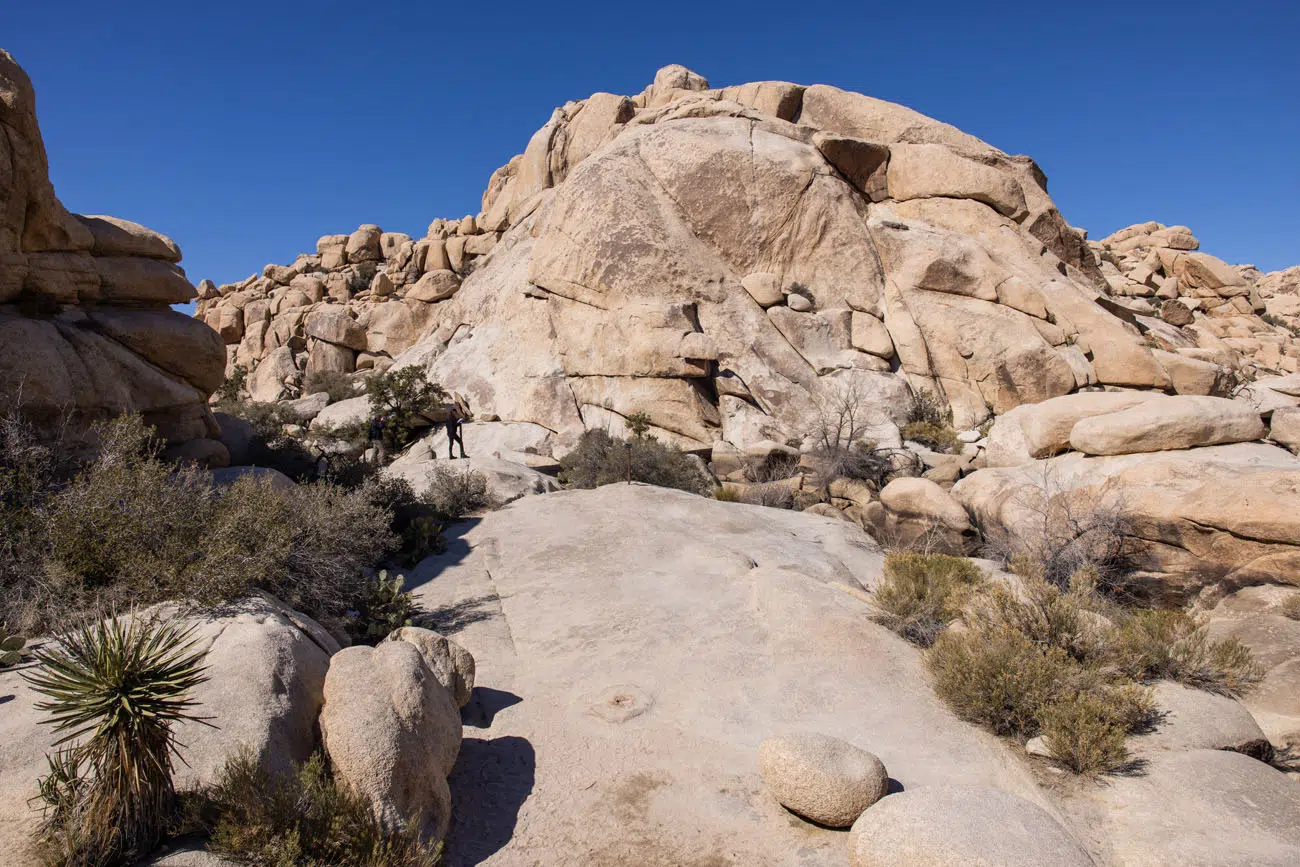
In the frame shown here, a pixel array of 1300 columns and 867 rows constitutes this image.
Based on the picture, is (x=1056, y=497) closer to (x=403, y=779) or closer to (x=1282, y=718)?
(x=1282, y=718)

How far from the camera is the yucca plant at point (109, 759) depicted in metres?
3.56

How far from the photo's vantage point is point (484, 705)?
659 cm

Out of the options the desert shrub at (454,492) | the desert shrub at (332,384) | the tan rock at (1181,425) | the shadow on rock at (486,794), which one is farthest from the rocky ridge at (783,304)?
the shadow on rock at (486,794)

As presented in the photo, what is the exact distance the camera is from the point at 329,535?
8.94m

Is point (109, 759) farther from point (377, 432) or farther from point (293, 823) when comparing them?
point (377, 432)

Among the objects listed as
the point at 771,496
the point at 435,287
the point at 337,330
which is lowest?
the point at 771,496

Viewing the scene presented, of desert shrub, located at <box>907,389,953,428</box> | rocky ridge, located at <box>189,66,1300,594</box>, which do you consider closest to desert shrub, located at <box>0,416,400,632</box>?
rocky ridge, located at <box>189,66,1300,594</box>

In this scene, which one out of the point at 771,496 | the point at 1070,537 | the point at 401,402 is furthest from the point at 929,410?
the point at 401,402

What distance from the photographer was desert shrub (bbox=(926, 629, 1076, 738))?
580cm

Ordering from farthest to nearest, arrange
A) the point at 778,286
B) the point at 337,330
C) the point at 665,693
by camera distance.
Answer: the point at 337,330 < the point at 778,286 < the point at 665,693

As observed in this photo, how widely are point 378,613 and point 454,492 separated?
5.59m

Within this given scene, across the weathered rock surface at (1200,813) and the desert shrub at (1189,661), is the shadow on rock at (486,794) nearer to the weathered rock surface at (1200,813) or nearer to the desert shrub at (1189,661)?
the weathered rock surface at (1200,813)

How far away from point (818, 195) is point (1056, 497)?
1601cm

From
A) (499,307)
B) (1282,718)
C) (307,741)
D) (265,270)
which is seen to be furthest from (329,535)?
(265,270)
